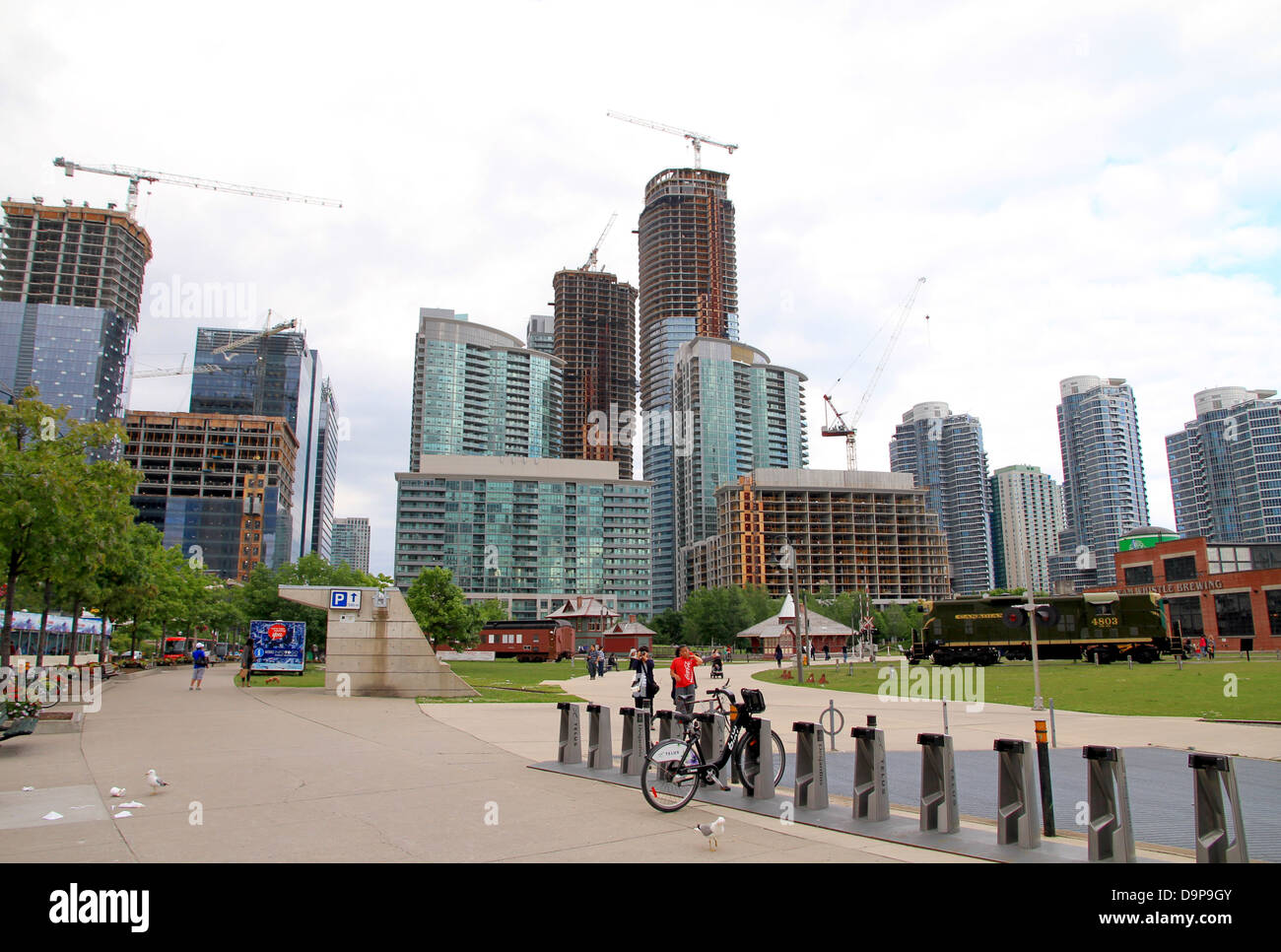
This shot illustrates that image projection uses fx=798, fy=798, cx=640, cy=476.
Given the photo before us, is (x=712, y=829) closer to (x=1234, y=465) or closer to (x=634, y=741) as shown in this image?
(x=634, y=741)

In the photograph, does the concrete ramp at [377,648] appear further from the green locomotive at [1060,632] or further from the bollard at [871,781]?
the green locomotive at [1060,632]

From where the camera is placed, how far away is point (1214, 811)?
624 centimetres

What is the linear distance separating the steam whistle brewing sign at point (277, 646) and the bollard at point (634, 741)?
33351 mm

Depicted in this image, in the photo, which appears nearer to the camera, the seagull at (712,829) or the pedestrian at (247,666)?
the seagull at (712,829)

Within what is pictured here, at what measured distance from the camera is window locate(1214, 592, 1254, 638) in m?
67.8

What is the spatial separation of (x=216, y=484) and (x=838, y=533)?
135064 mm

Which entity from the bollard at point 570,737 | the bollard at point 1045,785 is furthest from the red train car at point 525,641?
the bollard at point 1045,785

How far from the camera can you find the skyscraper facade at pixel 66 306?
180250 millimetres

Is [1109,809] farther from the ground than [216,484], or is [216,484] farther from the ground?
[216,484]

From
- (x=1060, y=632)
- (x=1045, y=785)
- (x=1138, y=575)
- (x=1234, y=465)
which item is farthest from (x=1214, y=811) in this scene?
(x=1234, y=465)

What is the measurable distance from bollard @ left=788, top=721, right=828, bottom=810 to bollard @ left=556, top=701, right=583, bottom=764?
428cm

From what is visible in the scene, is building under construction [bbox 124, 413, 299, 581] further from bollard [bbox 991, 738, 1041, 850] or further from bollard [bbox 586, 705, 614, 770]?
bollard [bbox 991, 738, 1041, 850]
